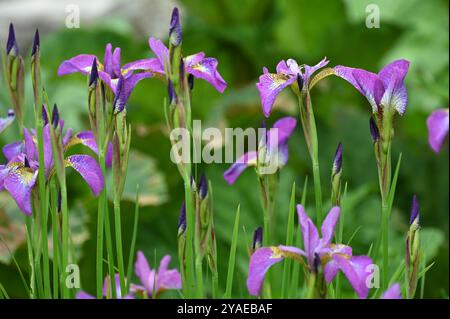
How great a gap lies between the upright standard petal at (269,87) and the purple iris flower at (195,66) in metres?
0.04

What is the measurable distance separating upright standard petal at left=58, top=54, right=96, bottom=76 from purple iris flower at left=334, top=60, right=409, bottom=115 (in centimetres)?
21

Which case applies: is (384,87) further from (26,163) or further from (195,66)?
(26,163)

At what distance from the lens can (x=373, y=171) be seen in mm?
1586

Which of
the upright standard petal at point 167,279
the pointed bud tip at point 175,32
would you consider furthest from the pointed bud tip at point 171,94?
the upright standard petal at point 167,279

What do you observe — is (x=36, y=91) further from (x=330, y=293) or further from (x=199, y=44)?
(x=199, y=44)

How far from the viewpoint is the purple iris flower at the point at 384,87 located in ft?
1.97

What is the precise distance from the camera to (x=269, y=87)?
1.98 feet

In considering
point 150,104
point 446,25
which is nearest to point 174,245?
point 150,104

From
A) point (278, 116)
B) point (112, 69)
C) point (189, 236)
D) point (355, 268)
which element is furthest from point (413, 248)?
point (278, 116)

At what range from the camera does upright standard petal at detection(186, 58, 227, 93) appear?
63 centimetres

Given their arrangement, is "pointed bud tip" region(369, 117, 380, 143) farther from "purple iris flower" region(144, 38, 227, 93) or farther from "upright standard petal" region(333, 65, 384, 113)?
"purple iris flower" region(144, 38, 227, 93)

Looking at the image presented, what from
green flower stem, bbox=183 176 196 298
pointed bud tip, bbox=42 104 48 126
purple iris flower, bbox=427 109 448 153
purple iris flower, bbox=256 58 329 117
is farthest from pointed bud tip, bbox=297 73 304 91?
purple iris flower, bbox=427 109 448 153

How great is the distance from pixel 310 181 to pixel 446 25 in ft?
2.49

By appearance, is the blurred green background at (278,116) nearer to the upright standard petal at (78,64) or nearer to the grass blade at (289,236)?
the grass blade at (289,236)
